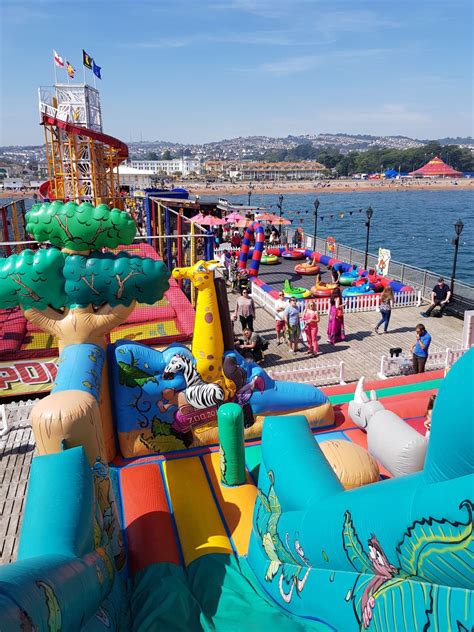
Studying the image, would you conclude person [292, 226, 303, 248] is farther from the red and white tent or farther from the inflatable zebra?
the red and white tent

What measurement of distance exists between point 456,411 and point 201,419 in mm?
4837

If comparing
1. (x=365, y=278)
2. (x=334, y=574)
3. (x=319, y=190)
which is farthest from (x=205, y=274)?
(x=319, y=190)

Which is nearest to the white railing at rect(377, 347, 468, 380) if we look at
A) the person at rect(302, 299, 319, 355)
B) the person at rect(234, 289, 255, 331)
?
the person at rect(302, 299, 319, 355)

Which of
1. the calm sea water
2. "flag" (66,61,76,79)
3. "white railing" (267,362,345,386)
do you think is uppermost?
"flag" (66,61,76,79)

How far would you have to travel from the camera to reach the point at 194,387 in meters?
6.43

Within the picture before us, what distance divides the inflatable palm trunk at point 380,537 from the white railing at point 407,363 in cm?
702

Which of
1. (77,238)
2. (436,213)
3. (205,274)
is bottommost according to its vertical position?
(436,213)

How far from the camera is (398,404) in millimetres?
7719

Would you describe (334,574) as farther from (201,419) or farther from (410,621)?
(201,419)

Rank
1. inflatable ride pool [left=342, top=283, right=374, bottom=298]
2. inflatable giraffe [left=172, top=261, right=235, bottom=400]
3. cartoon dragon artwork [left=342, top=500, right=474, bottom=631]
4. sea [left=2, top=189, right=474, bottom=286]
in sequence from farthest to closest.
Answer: sea [left=2, top=189, right=474, bottom=286]
inflatable ride pool [left=342, top=283, right=374, bottom=298]
inflatable giraffe [left=172, top=261, right=235, bottom=400]
cartoon dragon artwork [left=342, top=500, right=474, bottom=631]

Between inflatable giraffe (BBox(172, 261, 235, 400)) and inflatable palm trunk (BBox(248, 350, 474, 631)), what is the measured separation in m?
2.25

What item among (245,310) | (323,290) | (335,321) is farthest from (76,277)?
(323,290)

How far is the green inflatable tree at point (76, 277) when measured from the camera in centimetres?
578

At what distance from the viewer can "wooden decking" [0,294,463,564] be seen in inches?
271
